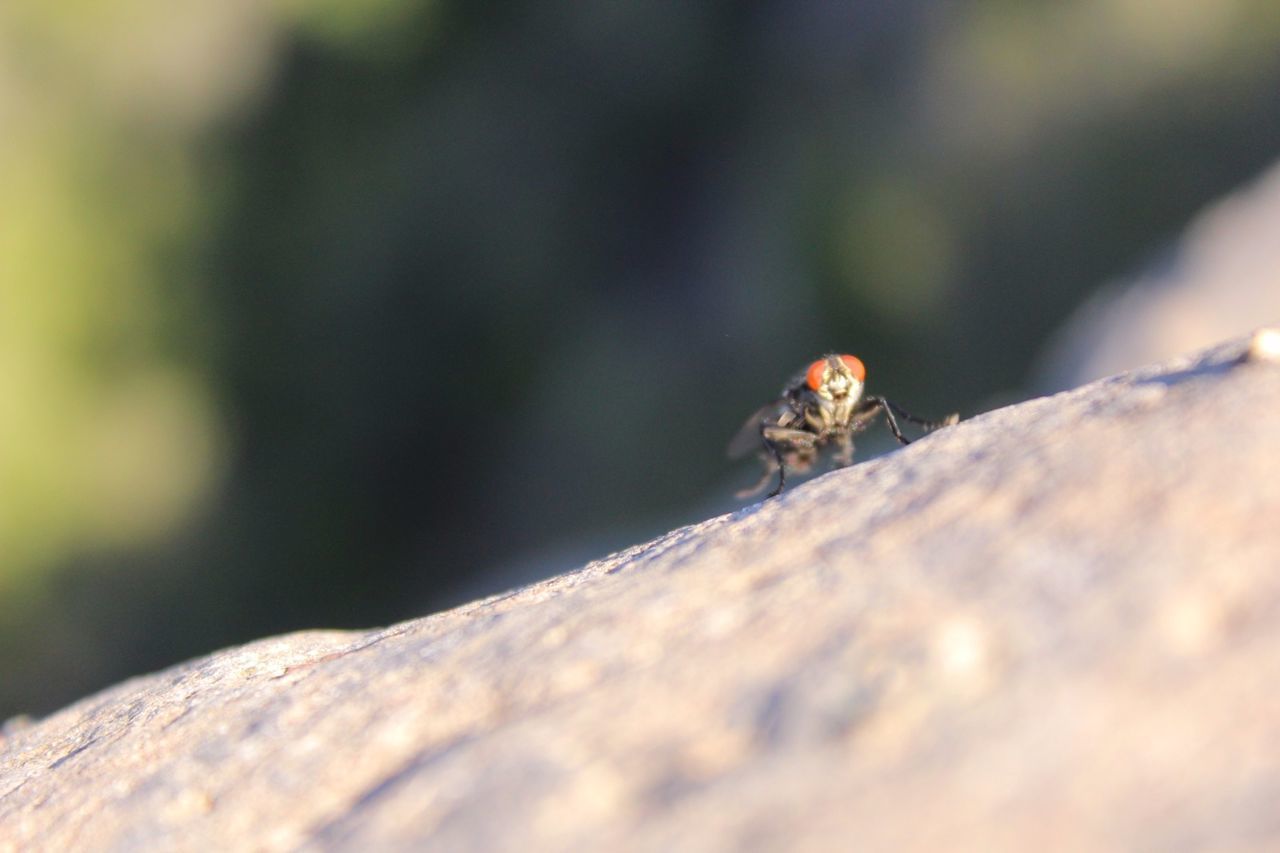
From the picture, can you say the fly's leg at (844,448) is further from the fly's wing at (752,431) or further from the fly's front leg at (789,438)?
the fly's wing at (752,431)

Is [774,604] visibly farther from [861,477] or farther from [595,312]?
[595,312]

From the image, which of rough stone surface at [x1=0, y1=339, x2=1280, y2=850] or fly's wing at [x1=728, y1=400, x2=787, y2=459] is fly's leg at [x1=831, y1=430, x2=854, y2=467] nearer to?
fly's wing at [x1=728, y1=400, x2=787, y2=459]

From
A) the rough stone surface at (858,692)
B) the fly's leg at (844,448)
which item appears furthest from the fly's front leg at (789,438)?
the rough stone surface at (858,692)

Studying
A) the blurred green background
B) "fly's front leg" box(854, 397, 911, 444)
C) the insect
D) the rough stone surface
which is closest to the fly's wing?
the insect

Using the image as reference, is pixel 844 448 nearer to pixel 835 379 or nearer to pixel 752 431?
pixel 835 379

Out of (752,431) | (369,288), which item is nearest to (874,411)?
(752,431)

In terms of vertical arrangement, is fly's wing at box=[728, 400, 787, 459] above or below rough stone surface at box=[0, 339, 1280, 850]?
above
